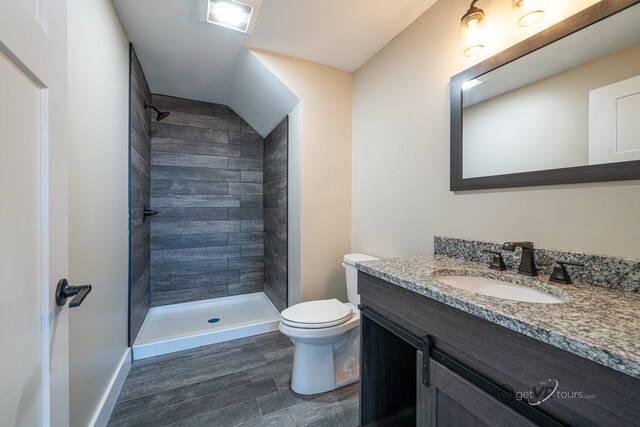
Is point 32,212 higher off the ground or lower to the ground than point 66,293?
higher

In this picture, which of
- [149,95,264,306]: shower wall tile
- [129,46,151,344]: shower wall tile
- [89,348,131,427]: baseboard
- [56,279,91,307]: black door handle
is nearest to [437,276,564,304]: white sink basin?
[56,279,91,307]: black door handle

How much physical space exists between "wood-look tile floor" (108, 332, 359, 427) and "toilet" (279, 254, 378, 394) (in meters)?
0.07

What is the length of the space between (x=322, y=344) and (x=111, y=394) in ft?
4.00

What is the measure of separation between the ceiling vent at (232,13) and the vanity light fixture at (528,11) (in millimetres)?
1300

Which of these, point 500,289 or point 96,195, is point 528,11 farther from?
point 96,195

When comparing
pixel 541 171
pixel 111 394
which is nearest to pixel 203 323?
pixel 111 394

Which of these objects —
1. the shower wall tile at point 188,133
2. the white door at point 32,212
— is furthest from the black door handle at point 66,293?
the shower wall tile at point 188,133

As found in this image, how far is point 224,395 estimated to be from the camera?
153 cm

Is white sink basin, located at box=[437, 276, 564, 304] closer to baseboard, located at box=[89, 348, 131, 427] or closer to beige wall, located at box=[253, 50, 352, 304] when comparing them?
beige wall, located at box=[253, 50, 352, 304]

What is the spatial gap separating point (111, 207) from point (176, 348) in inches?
50.1

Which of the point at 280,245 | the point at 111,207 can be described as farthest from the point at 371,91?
the point at 111,207

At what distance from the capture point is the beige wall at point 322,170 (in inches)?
80.8

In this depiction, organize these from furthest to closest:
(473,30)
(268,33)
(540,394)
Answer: (268,33)
(473,30)
(540,394)

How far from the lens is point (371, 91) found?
2012mm
